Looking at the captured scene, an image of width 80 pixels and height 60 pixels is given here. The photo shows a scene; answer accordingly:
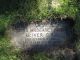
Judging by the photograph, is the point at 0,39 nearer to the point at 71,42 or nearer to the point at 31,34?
the point at 31,34

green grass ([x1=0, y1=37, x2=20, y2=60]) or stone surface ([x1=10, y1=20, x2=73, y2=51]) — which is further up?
stone surface ([x1=10, y1=20, x2=73, y2=51])

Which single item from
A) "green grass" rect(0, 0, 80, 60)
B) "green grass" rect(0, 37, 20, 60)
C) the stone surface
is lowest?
"green grass" rect(0, 37, 20, 60)

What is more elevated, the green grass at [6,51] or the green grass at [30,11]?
the green grass at [30,11]

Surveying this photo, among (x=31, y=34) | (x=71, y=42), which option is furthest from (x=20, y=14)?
(x=71, y=42)

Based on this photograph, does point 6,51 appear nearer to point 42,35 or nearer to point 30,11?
point 42,35

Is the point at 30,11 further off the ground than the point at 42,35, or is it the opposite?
the point at 30,11

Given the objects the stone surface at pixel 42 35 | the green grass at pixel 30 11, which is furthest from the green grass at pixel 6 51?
the stone surface at pixel 42 35

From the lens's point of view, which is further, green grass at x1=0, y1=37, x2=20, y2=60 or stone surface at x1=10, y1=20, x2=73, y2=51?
stone surface at x1=10, y1=20, x2=73, y2=51

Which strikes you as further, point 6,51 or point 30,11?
point 30,11

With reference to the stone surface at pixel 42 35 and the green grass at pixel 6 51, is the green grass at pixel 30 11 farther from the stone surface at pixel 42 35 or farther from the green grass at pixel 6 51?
the stone surface at pixel 42 35

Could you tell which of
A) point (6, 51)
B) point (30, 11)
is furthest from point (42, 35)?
point (6, 51)

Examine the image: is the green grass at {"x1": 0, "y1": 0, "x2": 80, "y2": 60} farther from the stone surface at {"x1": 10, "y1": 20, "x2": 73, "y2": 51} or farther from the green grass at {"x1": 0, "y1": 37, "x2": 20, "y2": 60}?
Answer: the stone surface at {"x1": 10, "y1": 20, "x2": 73, "y2": 51}

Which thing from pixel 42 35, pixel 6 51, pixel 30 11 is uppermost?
pixel 30 11

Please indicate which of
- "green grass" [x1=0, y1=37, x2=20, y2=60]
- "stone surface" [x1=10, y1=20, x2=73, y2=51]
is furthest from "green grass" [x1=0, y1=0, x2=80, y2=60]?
"stone surface" [x1=10, y1=20, x2=73, y2=51]
